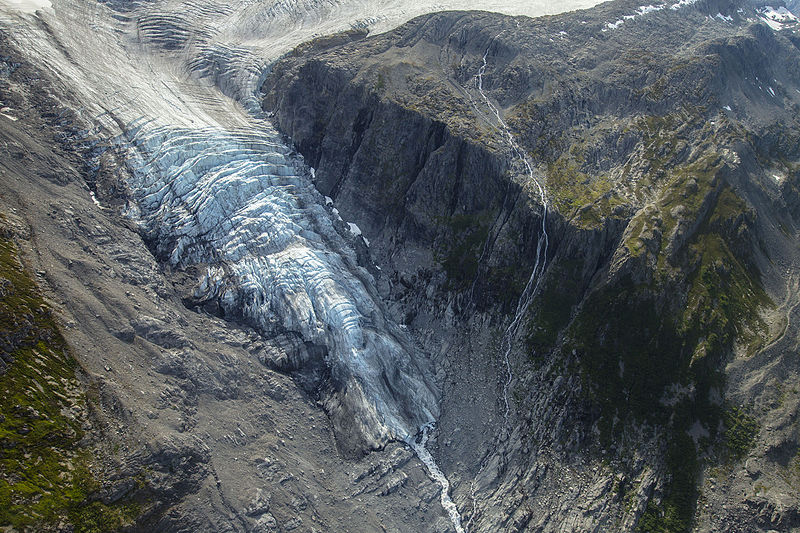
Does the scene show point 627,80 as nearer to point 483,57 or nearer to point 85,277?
point 483,57

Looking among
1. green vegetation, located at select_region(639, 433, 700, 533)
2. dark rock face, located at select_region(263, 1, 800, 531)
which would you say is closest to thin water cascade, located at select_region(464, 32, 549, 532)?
dark rock face, located at select_region(263, 1, 800, 531)

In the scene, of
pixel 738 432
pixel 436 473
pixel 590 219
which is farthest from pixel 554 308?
pixel 436 473

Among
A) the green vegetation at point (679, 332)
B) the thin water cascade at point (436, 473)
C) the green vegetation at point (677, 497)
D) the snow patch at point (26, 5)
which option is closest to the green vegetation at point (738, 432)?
the green vegetation at point (679, 332)

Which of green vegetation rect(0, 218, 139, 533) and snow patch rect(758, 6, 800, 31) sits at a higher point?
snow patch rect(758, 6, 800, 31)

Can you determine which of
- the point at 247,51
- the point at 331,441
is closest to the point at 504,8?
the point at 247,51

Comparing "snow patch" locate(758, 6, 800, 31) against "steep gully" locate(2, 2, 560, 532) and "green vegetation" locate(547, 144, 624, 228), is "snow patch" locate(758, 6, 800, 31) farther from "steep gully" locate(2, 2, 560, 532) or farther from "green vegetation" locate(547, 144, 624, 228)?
"steep gully" locate(2, 2, 560, 532)
